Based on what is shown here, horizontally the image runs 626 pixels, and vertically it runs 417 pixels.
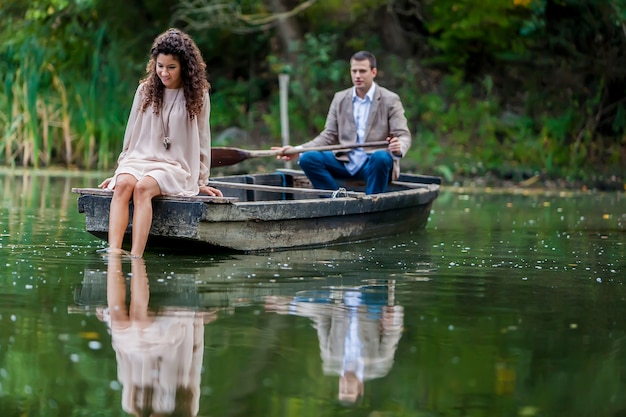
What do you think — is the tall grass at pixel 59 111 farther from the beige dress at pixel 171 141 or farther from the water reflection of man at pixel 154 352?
the water reflection of man at pixel 154 352

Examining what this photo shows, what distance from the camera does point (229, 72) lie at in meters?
22.2

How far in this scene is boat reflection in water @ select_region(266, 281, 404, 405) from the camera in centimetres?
468

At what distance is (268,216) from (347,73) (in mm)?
11672

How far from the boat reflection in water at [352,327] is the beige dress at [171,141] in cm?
181

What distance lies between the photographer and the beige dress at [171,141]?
8.22 meters

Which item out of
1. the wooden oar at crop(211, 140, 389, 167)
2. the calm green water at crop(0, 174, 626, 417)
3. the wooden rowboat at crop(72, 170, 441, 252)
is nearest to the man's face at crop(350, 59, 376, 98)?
the wooden oar at crop(211, 140, 389, 167)

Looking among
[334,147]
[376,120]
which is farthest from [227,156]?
[376,120]

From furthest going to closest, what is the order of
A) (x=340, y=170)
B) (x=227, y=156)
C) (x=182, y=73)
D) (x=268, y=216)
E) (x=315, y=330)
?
(x=340, y=170) < (x=227, y=156) < (x=268, y=216) < (x=182, y=73) < (x=315, y=330)

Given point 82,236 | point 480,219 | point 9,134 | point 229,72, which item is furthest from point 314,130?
point 82,236

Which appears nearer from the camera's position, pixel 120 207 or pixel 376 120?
pixel 120 207

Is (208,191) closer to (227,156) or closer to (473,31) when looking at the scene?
(227,156)

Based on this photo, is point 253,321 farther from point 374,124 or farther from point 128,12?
point 128,12

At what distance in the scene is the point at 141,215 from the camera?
786cm

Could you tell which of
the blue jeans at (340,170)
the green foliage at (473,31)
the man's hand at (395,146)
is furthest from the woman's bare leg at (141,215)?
the green foliage at (473,31)
